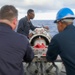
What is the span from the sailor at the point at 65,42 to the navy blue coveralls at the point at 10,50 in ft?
2.18

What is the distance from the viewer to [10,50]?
4512 mm

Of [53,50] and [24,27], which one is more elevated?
[53,50]

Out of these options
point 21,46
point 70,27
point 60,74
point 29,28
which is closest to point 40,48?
point 60,74

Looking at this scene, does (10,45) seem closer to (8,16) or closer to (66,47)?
(8,16)

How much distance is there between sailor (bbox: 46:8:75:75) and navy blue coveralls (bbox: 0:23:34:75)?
66 cm

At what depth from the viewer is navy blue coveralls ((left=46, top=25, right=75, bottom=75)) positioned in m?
5.07

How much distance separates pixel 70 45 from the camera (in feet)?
16.8

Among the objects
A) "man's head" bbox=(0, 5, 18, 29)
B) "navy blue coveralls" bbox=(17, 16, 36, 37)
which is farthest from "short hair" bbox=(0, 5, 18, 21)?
"navy blue coveralls" bbox=(17, 16, 36, 37)

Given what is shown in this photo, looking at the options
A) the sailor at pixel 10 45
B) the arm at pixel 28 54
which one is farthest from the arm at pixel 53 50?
the sailor at pixel 10 45

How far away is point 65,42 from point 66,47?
79 mm

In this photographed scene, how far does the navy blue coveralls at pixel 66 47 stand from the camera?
507 cm

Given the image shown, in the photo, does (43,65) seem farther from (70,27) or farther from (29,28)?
(29,28)

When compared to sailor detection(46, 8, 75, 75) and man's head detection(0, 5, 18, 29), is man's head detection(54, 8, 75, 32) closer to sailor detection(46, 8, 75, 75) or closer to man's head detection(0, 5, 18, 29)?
sailor detection(46, 8, 75, 75)

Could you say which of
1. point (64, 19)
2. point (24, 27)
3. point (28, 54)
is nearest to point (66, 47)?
point (64, 19)
